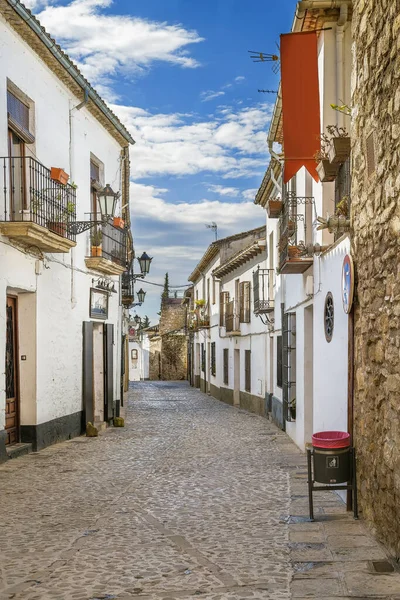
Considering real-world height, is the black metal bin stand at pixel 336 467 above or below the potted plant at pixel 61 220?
below

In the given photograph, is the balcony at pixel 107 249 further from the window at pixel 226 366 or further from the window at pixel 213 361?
the window at pixel 213 361

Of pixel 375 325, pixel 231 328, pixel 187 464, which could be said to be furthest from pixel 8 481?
pixel 231 328

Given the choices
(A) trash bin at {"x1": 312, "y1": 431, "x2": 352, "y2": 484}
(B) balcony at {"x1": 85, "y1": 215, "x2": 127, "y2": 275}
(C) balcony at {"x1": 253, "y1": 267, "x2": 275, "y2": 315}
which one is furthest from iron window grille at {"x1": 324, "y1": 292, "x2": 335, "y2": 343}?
(C) balcony at {"x1": 253, "y1": 267, "x2": 275, "y2": 315}

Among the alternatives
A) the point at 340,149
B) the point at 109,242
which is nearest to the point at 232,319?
the point at 109,242

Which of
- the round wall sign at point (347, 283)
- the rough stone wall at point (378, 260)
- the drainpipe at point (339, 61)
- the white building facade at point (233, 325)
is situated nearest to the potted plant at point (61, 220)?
the drainpipe at point (339, 61)

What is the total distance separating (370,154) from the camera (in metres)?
5.79

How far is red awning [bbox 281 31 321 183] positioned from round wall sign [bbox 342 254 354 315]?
2138mm

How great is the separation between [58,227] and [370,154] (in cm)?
641

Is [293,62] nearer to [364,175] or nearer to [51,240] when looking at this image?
[364,175]

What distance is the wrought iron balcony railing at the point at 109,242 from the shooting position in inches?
535

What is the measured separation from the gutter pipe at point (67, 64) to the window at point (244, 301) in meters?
6.68

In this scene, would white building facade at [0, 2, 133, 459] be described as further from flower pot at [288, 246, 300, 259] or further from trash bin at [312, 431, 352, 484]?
trash bin at [312, 431, 352, 484]

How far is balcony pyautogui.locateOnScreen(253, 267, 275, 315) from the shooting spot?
54.6 feet

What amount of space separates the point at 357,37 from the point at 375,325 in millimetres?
2640
